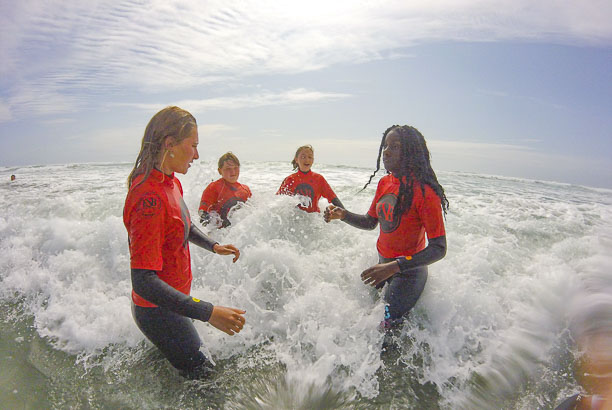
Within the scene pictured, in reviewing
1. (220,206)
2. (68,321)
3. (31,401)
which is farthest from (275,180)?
(31,401)

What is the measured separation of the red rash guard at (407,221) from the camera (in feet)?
8.78

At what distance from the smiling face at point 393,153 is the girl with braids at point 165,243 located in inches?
70.4

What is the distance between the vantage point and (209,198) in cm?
577

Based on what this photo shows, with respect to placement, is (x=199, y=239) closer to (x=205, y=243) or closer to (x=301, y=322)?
(x=205, y=243)

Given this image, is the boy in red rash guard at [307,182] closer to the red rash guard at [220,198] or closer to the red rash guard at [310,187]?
the red rash guard at [310,187]

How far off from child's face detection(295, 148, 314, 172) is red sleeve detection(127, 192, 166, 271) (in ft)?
14.4

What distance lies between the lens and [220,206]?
229 inches

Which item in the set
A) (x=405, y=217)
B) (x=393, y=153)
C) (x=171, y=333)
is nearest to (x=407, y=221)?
(x=405, y=217)

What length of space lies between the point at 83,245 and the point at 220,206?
260 cm

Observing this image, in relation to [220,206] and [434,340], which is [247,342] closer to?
[434,340]

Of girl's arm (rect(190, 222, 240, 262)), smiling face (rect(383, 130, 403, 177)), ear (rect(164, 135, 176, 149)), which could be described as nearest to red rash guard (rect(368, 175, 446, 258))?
smiling face (rect(383, 130, 403, 177))

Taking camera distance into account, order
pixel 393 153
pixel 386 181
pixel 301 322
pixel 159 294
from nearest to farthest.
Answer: pixel 159 294
pixel 393 153
pixel 386 181
pixel 301 322

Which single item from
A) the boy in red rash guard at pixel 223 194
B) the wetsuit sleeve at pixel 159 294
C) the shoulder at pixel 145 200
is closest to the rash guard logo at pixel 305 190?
the boy in red rash guard at pixel 223 194

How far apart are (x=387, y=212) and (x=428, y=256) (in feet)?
2.03
